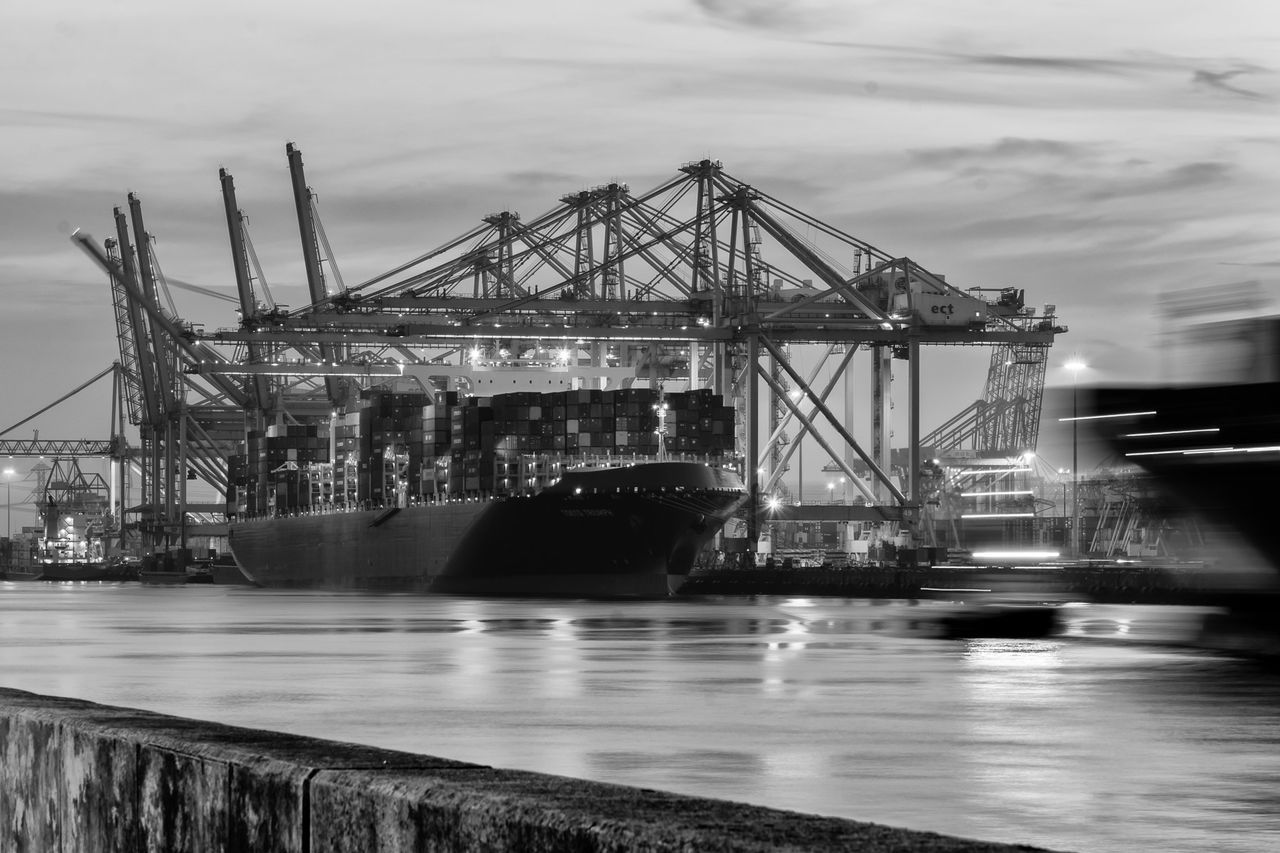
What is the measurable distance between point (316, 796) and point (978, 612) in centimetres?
3659

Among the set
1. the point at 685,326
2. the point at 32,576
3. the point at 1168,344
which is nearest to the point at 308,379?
the point at 685,326

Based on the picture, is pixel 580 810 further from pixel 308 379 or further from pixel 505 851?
pixel 308 379

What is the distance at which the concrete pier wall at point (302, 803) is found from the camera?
3.90 metres

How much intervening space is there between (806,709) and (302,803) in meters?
12.9

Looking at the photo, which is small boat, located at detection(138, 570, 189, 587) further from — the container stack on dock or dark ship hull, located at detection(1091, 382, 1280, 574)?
dark ship hull, located at detection(1091, 382, 1280, 574)

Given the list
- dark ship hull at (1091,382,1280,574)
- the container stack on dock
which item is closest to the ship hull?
the container stack on dock

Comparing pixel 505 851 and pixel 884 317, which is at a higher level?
pixel 884 317

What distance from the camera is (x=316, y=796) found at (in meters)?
4.89

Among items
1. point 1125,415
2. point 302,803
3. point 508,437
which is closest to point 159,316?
point 508,437

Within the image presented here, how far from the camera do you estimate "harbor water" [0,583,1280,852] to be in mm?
10359

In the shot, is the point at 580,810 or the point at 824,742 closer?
the point at 580,810

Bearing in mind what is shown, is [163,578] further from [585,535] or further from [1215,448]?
[1215,448]

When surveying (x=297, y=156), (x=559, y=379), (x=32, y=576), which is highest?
(x=297, y=156)

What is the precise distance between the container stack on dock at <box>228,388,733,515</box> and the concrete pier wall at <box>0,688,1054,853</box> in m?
69.8
